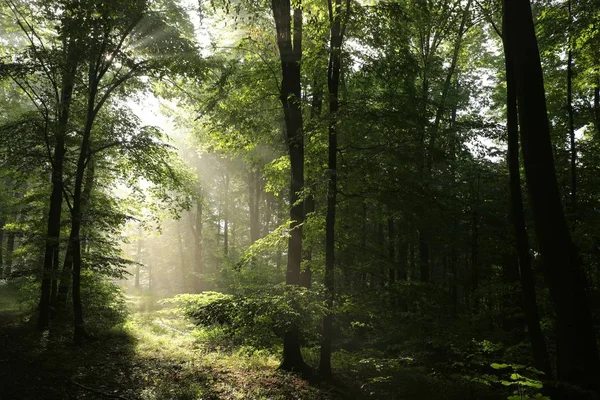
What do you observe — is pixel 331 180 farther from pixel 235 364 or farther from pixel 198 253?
pixel 198 253

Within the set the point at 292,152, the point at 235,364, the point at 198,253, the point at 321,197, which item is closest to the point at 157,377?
the point at 235,364

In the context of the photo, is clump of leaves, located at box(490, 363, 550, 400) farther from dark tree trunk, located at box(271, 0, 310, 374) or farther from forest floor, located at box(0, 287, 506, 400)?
dark tree trunk, located at box(271, 0, 310, 374)

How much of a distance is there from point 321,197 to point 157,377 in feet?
19.6

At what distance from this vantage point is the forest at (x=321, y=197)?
6.86 meters

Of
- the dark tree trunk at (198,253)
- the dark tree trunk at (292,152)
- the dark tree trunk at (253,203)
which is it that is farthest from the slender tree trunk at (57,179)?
the dark tree trunk at (198,253)

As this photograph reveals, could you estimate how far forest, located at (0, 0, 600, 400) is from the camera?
6.86m

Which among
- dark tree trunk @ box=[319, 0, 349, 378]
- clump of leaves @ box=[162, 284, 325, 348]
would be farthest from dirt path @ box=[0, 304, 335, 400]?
dark tree trunk @ box=[319, 0, 349, 378]

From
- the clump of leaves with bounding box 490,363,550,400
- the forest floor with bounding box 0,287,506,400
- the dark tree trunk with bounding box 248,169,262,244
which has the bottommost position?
the forest floor with bounding box 0,287,506,400

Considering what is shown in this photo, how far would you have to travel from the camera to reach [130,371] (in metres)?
8.97

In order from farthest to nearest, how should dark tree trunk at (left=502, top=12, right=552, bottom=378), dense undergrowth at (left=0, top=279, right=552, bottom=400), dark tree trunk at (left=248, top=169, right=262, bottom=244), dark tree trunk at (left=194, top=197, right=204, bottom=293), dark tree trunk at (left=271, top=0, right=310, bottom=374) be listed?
dark tree trunk at (left=194, top=197, right=204, bottom=293) → dark tree trunk at (left=248, top=169, right=262, bottom=244) → dark tree trunk at (left=271, top=0, right=310, bottom=374) → dense undergrowth at (left=0, top=279, right=552, bottom=400) → dark tree trunk at (left=502, top=12, right=552, bottom=378)

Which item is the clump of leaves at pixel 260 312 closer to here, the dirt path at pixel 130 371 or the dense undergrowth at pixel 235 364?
the dense undergrowth at pixel 235 364

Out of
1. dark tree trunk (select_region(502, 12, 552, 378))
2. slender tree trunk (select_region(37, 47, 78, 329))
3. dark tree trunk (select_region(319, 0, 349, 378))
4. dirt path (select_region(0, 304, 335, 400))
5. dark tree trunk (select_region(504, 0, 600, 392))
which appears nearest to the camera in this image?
dark tree trunk (select_region(504, 0, 600, 392))

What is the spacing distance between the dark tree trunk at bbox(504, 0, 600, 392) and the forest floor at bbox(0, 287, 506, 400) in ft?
11.9

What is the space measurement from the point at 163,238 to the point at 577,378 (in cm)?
4354
